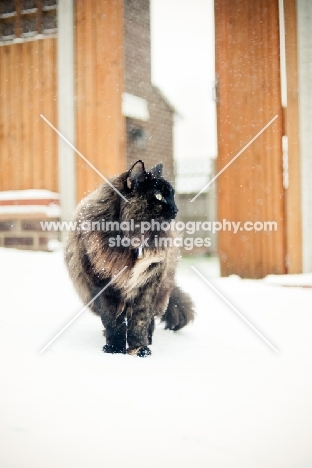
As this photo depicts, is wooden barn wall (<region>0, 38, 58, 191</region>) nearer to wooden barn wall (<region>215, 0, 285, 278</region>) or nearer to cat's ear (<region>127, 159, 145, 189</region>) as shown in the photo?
wooden barn wall (<region>215, 0, 285, 278</region>)

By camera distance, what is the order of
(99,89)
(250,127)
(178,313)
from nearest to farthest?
(178,313)
(250,127)
(99,89)

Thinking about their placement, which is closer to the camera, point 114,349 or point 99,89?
point 114,349

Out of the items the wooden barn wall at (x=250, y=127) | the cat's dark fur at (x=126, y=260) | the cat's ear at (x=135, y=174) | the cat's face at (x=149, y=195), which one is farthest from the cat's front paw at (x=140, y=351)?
the wooden barn wall at (x=250, y=127)

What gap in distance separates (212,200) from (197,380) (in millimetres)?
7273

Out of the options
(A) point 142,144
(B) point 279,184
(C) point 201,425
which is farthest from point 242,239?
(A) point 142,144

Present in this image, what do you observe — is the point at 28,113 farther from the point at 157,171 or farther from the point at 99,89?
the point at 157,171

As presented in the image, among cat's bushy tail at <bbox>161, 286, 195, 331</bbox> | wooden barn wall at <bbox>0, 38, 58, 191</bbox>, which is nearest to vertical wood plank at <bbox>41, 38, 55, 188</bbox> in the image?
wooden barn wall at <bbox>0, 38, 58, 191</bbox>

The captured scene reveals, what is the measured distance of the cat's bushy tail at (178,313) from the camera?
2.82 metres

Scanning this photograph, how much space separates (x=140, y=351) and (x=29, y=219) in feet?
11.7

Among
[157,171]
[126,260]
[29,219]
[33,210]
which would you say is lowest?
[126,260]

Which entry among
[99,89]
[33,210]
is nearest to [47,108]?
[99,89]

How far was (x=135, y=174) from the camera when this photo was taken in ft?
7.01

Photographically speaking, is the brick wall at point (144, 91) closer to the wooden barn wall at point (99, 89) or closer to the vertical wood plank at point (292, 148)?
the wooden barn wall at point (99, 89)

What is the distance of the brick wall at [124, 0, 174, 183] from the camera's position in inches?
279
